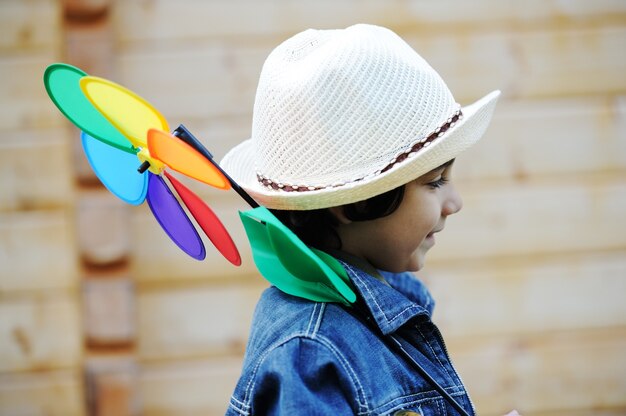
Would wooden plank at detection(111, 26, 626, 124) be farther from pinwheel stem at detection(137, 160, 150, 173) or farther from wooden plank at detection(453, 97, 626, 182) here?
pinwheel stem at detection(137, 160, 150, 173)

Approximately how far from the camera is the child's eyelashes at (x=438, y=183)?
4.41ft

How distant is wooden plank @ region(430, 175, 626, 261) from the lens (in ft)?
9.65

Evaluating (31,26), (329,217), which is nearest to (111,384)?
(31,26)

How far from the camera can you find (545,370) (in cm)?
302

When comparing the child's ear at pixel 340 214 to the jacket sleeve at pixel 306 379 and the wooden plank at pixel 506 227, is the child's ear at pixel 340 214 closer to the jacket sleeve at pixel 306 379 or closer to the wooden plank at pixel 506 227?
the jacket sleeve at pixel 306 379

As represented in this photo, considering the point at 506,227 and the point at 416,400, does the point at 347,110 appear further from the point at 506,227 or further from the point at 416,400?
the point at 506,227

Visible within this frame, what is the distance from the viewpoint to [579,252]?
9.84 ft

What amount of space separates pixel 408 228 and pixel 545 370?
6.15 ft

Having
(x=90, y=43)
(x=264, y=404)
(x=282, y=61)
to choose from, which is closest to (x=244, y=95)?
(x=90, y=43)

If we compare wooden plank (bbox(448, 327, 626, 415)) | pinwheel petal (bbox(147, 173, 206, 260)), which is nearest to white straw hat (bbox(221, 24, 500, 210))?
pinwheel petal (bbox(147, 173, 206, 260))

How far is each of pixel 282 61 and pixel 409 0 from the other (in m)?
1.66

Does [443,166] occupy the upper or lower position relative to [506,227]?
lower

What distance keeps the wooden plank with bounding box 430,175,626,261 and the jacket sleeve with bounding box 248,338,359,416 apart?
1.76 metres

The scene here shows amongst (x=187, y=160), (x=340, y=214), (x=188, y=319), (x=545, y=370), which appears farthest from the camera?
(x=545, y=370)
